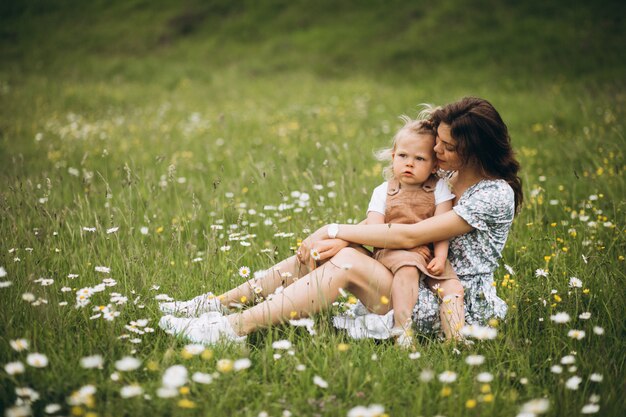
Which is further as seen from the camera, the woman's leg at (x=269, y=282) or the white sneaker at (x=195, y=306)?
the woman's leg at (x=269, y=282)

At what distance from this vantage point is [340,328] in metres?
2.92

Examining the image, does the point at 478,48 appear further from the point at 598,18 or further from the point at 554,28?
the point at 598,18

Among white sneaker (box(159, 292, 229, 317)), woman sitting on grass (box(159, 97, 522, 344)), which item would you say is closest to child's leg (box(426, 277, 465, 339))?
woman sitting on grass (box(159, 97, 522, 344))

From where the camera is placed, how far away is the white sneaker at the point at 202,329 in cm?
268

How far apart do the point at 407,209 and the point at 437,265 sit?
0.38m

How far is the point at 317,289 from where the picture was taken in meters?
2.80

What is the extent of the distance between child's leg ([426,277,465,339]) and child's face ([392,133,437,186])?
0.59 m

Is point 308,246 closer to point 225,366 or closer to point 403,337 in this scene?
point 403,337

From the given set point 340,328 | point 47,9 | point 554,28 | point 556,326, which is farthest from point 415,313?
point 47,9

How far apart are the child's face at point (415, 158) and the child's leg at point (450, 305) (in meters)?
0.59

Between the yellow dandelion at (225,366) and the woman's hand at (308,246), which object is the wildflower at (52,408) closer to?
the yellow dandelion at (225,366)

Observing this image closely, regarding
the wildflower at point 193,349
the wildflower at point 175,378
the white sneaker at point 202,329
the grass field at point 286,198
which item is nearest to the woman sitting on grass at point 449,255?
the white sneaker at point 202,329

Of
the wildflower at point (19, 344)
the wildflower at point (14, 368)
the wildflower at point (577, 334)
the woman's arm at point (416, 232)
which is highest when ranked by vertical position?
the woman's arm at point (416, 232)

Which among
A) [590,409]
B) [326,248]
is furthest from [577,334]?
[326,248]
